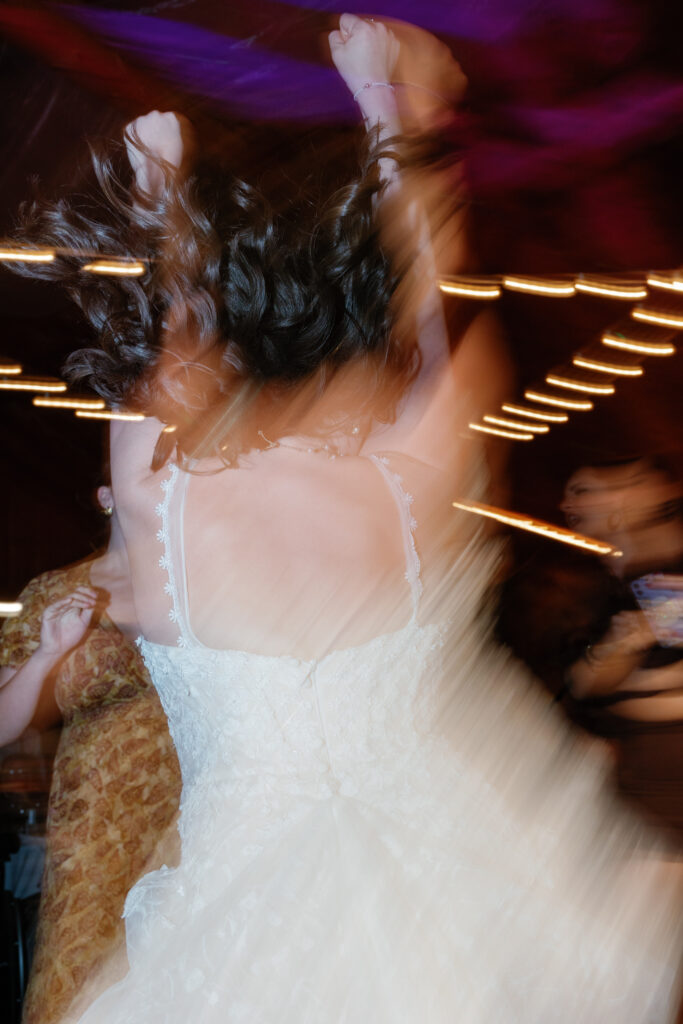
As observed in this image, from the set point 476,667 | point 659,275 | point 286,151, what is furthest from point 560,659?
point 286,151

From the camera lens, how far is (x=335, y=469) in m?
0.75

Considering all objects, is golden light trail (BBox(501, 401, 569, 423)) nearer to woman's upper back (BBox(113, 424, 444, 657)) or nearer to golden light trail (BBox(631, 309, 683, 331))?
golden light trail (BBox(631, 309, 683, 331))

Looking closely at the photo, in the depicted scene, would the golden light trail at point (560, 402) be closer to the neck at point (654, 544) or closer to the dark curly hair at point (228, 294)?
the neck at point (654, 544)

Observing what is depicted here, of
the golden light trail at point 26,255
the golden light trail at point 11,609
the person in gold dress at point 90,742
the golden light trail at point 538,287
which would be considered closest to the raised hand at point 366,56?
the golden light trail at point 26,255

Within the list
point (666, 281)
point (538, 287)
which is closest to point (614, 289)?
point (666, 281)

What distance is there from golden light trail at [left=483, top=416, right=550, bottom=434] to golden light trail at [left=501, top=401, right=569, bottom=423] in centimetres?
3

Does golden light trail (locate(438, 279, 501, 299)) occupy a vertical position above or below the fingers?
below

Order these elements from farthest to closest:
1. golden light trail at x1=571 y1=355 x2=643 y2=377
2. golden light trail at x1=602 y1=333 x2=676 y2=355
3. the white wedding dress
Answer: golden light trail at x1=571 y1=355 x2=643 y2=377
golden light trail at x1=602 y1=333 x2=676 y2=355
the white wedding dress

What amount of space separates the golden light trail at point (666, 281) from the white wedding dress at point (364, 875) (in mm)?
1347

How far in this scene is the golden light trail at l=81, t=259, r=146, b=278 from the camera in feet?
2.56

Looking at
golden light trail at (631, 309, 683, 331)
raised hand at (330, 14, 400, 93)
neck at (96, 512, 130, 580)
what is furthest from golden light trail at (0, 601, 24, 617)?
golden light trail at (631, 309, 683, 331)

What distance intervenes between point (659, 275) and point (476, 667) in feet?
4.21

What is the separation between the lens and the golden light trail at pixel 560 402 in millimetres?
3023

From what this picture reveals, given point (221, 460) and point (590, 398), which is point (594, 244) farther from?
point (221, 460)
